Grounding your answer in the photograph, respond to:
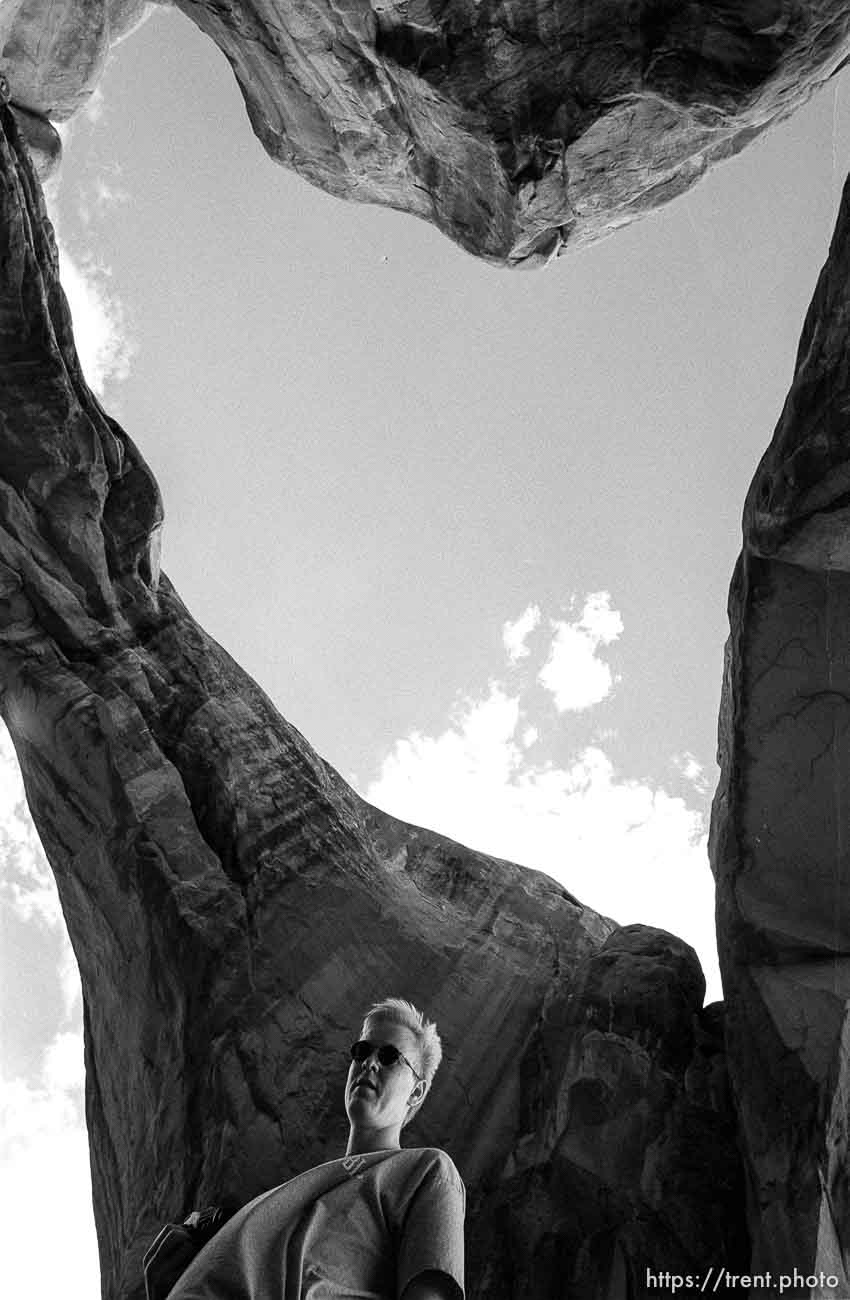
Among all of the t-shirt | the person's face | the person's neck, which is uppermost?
the person's face

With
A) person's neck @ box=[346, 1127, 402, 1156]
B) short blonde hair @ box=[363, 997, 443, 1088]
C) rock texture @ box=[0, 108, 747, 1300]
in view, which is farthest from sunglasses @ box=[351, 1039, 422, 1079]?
rock texture @ box=[0, 108, 747, 1300]

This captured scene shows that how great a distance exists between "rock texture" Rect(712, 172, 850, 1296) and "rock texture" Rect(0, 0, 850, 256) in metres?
2.54

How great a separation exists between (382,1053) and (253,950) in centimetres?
251

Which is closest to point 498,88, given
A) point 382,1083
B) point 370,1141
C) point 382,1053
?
point 382,1053

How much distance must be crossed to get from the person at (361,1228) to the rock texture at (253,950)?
1.55 meters

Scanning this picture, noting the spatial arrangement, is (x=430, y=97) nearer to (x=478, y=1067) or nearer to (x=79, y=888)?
(x=79, y=888)

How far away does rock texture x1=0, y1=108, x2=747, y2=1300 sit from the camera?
630 cm

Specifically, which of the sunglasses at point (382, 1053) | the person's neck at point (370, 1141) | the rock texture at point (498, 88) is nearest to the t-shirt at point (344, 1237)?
the person's neck at point (370, 1141)

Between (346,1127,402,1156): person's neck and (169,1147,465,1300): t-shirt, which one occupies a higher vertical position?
(346,1127,402,1156): person's neck

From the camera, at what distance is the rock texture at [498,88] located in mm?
8875

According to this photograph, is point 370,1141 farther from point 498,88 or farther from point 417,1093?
point 498,88

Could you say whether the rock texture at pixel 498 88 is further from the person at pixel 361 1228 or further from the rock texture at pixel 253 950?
the person at pixel 361 1228

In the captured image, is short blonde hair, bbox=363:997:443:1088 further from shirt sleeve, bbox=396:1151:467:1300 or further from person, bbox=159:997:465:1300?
shirt sleeve, bbox=396:1151:467:1300

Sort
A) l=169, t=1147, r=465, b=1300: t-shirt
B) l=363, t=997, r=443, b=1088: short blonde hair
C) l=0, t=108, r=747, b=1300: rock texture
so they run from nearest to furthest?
1. l=169, t=1147, r=465, b=1300: t-shirt
2. l=363, t=997, r=443, b=1088: short blonde hair
3. l=0, t=108, r=747, b=1300: rock texture
